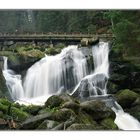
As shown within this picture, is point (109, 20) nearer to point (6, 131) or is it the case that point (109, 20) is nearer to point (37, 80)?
point (37, 80)

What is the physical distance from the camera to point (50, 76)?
10242mm

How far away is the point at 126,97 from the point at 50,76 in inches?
40.8

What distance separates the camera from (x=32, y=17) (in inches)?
399

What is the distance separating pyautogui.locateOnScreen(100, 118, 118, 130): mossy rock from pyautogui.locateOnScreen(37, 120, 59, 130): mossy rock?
598mm

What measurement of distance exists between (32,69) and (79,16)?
0.93 m

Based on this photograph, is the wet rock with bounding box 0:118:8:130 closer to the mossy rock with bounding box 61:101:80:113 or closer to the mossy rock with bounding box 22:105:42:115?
the mossy rock with bounding box 22:105:42:115

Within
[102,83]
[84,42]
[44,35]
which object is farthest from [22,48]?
[102,83]

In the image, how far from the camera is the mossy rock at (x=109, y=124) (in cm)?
995

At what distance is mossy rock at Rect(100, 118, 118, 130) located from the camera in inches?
392

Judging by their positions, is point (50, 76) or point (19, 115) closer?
point (19, 115)

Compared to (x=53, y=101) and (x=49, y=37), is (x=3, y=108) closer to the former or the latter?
(x=53, y=101)

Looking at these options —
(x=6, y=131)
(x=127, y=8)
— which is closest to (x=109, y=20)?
(x=127, y=8)

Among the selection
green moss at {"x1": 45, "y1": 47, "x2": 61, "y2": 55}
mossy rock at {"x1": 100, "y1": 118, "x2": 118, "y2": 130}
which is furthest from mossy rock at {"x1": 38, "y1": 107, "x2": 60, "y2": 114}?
green moss at {"x1": 45, "y1": 47, "x2": 61, "y2": 55}

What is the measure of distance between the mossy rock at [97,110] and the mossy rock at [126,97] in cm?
18
